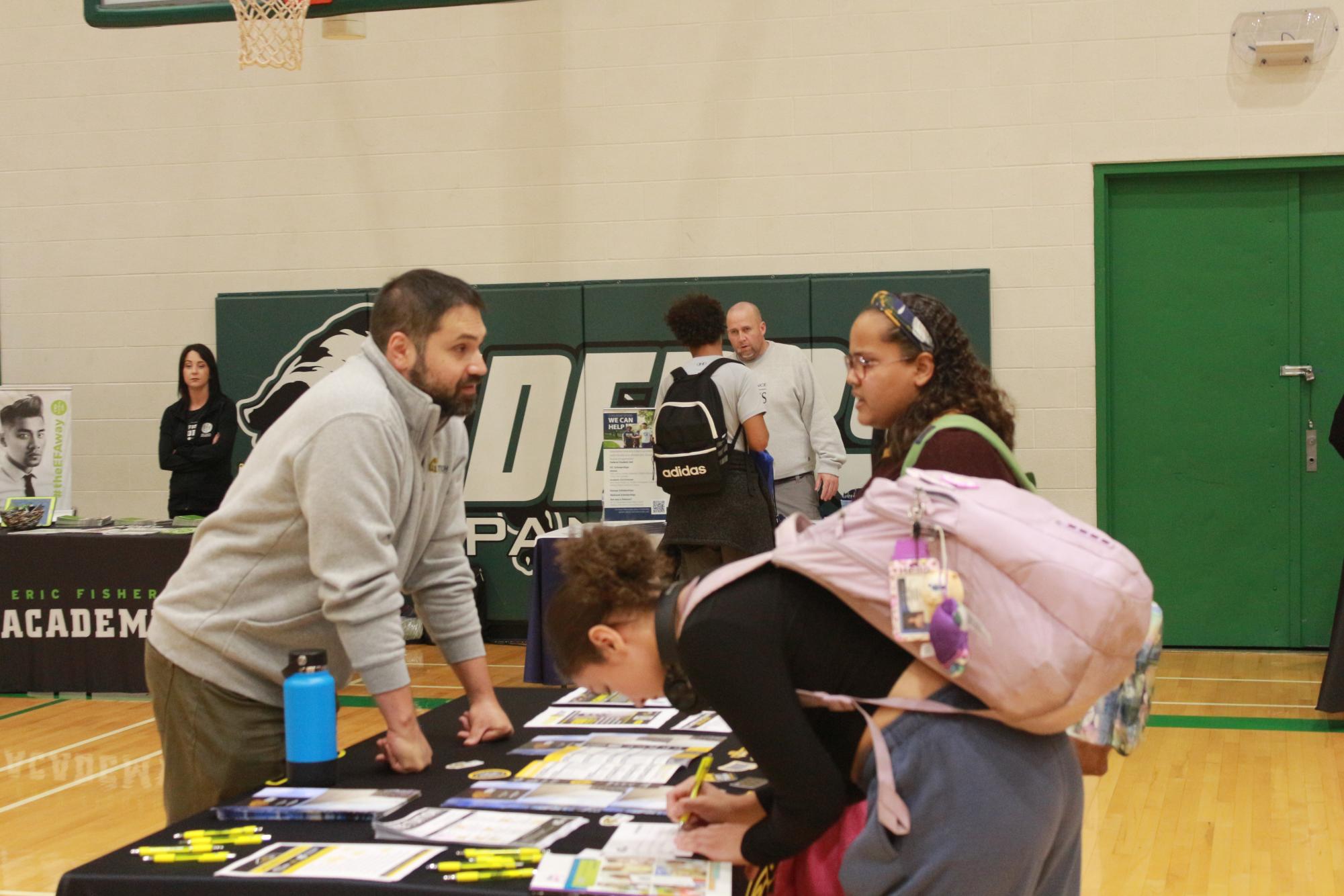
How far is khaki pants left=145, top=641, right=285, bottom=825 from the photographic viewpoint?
2139 mm

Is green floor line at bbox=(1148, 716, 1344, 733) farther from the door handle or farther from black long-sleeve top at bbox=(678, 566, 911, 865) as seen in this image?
black long-sleeve top at bbox=(678, 566, 911, 865)

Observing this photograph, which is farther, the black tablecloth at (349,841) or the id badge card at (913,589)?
the black tablecloth at (349,841)

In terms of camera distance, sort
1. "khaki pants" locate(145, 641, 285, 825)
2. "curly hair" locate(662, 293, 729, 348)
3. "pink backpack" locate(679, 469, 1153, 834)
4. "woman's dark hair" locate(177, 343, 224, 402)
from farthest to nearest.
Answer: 1. "woman's dark hair" locate(177, 343, 224, 402)
2. "curly hair" locate(662, 293, 729, 348)
3. "khaki pants" locate(145, 641, 285, 825)
4. "pink backpack" locate(679, 469, 1153, 834)

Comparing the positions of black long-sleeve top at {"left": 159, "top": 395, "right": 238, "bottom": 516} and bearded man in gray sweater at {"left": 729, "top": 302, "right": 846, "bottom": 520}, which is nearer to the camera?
bearded man in gray sweater at {"left": 729, "top": 302, "right": 846, "bottom": 520}

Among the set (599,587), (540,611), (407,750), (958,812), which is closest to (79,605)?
(540,611)

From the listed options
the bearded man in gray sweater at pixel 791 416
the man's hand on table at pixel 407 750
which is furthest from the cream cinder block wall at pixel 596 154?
the man's hand on table at pixel 407 750

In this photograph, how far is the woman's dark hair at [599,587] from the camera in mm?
1642

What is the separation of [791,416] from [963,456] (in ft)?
13.5

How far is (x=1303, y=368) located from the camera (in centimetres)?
643

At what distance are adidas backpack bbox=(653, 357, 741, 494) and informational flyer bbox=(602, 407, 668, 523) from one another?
3.79 feet

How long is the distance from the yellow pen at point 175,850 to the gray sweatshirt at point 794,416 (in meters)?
4.56

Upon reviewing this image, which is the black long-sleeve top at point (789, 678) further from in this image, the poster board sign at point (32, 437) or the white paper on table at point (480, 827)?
the poster board sign at point (32, 437)

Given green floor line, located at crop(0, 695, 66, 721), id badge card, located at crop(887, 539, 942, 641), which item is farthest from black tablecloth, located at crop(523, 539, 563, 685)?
id badge card, located at crop(887, 539, 942, 641)

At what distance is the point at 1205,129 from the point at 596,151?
3158 millimetres
